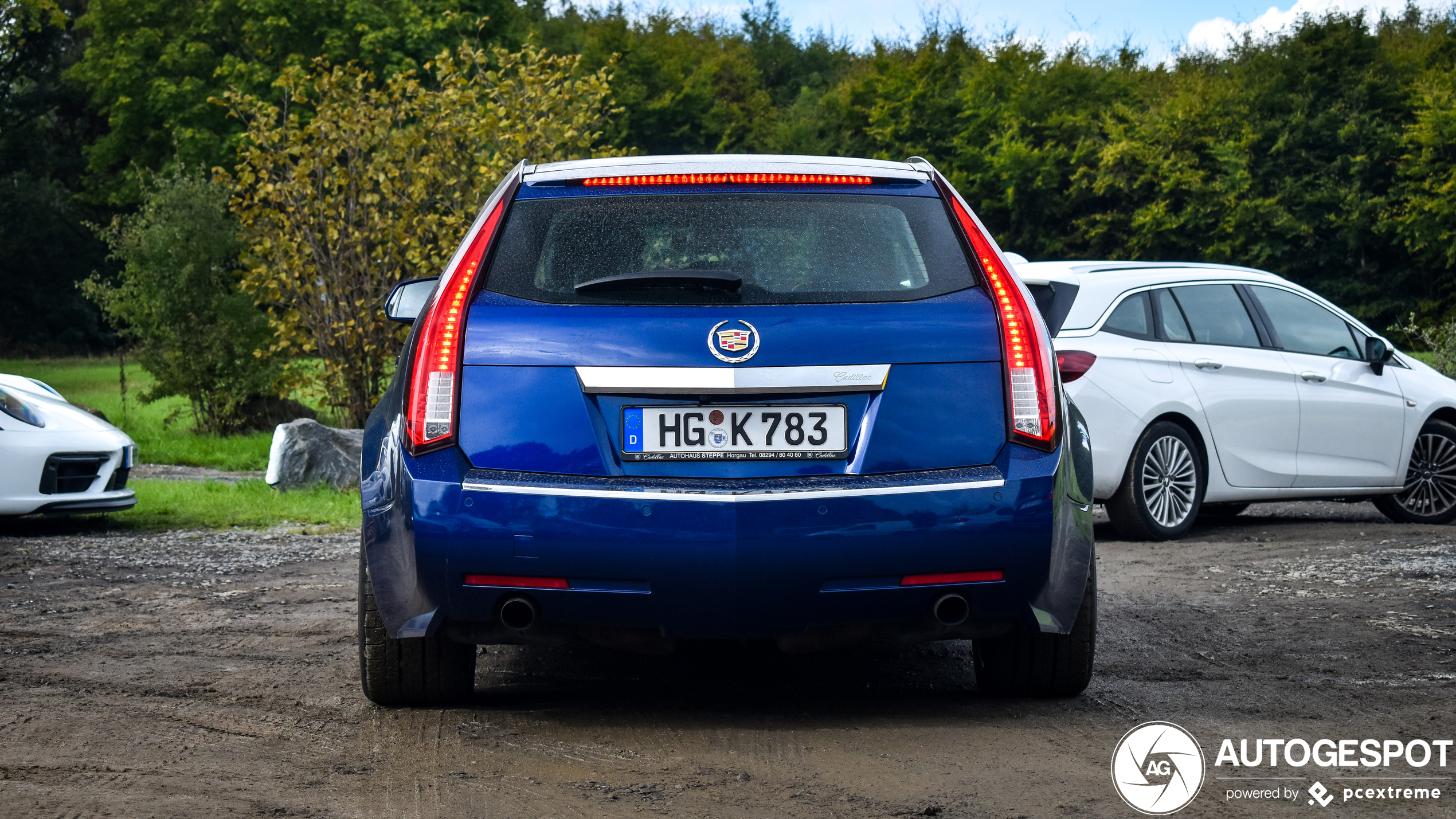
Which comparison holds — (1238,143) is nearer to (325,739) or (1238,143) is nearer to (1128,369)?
(1128,369)

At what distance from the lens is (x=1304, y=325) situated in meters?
9.62

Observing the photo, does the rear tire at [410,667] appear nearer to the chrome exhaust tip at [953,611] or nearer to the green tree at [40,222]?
the chrome exhaust tip at [953,611]

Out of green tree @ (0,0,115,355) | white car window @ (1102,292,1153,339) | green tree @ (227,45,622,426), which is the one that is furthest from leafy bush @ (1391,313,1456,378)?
green tree @ (0,0,115,355)

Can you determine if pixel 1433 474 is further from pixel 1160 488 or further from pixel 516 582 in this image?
pixel 516 582

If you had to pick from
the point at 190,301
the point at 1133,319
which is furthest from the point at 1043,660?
the point at 190,301

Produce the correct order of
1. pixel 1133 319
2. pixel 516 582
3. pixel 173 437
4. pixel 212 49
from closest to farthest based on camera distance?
pixel 516 582
pixel 1133 319
pixel 173 437
pixel 212 49

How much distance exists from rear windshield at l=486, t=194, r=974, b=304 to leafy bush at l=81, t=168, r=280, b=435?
1388cm

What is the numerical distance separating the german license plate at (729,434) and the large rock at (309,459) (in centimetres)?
867

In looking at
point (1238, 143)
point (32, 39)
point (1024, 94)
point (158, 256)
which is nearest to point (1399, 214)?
point (1238, 143)

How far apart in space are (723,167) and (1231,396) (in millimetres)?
5967

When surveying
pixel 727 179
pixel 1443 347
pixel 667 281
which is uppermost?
pixel 727 179

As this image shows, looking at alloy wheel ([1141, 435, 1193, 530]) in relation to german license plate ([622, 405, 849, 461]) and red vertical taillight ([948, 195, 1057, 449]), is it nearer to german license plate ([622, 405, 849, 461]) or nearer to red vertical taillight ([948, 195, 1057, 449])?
red vertical taillight ([948, 195, 1057, 449])

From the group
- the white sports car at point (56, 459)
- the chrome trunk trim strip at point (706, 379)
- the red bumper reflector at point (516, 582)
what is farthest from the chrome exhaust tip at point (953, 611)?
the white sports car at point (56, 459)

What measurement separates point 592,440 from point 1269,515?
8.58 meters
